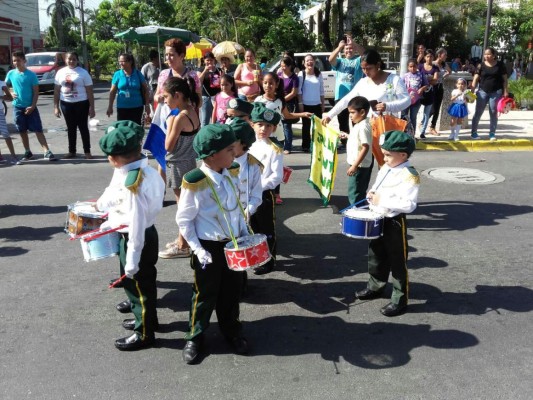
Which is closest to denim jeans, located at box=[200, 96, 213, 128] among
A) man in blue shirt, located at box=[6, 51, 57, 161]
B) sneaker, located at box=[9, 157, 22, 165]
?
man in blue shirt, located at box=[6, 51, 57, 161]

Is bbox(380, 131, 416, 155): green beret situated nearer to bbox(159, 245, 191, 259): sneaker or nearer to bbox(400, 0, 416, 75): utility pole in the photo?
bbox(159, 245, 191, 259): sneaker

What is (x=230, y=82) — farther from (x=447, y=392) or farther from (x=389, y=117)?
(x=447, y=392)

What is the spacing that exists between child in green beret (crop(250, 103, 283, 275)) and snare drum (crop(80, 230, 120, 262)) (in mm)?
1559

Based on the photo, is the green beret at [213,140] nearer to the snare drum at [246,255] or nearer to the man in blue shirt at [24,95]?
the snare drum at [246,255]

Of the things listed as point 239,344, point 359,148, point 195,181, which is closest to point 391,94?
point 359,148

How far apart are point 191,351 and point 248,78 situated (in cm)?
698

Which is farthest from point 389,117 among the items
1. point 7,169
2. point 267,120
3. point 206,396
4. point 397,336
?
point 7,169

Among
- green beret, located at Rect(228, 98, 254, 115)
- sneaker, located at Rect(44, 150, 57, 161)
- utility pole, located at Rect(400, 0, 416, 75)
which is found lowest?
sneaker, located at Rect(44, 150, 57, 161)

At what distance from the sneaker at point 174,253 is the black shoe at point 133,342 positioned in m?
1.69

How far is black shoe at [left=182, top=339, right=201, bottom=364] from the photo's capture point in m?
3.48

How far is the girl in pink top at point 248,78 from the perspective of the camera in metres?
9.33

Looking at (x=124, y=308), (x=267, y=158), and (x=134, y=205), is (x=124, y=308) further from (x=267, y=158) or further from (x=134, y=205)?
(x=267, y=158)

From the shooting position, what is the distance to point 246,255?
10.4 feet

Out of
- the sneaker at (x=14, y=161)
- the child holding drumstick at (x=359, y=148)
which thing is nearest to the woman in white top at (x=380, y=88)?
the child holding drumstick at (x=359, y=148)
